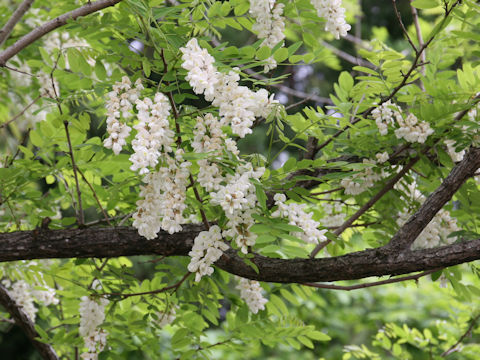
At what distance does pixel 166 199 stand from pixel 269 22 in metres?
0.60

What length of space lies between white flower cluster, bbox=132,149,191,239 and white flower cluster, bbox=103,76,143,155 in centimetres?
13

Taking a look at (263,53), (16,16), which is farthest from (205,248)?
(16,16)

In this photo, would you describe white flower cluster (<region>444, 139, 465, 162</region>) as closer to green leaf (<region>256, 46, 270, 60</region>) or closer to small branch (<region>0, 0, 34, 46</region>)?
green leaf (<region>256, 46, 270, 60</region>)

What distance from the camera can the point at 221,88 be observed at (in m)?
1.34

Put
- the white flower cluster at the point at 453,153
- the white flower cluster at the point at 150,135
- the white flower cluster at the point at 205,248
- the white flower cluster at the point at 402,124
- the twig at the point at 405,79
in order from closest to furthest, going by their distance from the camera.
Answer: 1. the white flower cluster at the point at 150,135
2. the white flower cluster at the point at 205,248
3. the twig at the point at 405,79
4. the white flower cluster at the point at 402,124
5. the white flower cluster at the point at 453,153

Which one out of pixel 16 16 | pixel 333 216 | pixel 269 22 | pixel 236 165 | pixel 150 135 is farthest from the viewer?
pixel 333 216

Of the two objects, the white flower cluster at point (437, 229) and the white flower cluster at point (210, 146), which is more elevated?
the white flower cluster at point (210, 146)

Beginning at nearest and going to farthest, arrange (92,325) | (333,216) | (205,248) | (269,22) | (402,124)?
(205,248), (269,22), (402,124), (92,325), (333,216)

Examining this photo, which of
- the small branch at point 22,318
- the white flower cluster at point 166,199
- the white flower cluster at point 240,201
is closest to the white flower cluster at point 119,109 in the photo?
the white flower cluster at point 166,199

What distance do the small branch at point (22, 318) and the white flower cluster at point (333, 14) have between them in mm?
1671

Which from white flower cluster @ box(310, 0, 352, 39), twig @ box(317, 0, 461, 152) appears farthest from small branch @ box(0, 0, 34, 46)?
twig @ box(317, 0, 461, 152)

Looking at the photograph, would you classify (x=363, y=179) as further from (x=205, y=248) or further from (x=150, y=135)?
(x=150, y=135)

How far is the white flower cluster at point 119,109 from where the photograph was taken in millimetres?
1339

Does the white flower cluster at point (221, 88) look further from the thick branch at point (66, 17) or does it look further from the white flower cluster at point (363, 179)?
the white flower cluster at point (363, 179)
